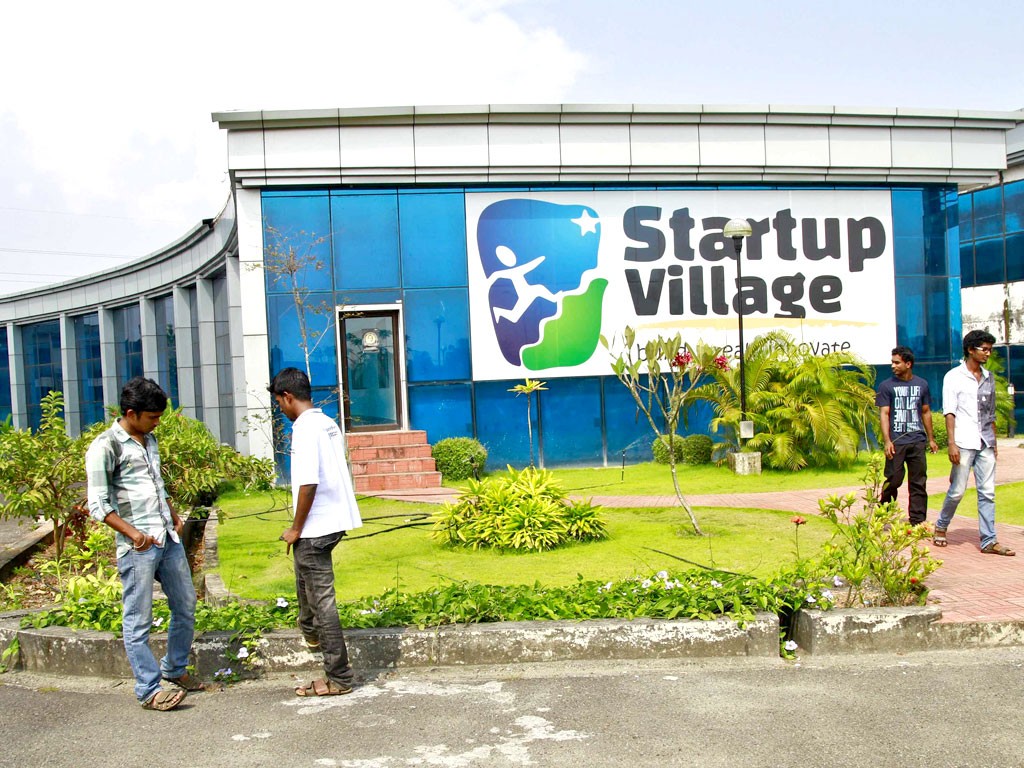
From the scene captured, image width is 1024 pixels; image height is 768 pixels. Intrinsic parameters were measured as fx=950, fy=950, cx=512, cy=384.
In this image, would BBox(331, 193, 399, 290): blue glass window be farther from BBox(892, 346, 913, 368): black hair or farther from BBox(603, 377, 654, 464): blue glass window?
BBox(892, 346, 913, 368): black hair

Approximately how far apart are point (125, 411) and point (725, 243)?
1357 cm

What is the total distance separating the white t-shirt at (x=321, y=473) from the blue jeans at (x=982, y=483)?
215 inches

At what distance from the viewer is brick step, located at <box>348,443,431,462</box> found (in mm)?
15305

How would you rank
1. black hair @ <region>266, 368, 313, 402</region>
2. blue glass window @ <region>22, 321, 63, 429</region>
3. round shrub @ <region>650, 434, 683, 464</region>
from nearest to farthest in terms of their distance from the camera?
black hair @ <region>266, 368, 313, 402</region>
round shrub @ <region>650, 434, 683, 464</region>
blue glass window @ <region>22, 321, 63, 429</region>

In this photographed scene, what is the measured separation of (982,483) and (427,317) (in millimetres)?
10014

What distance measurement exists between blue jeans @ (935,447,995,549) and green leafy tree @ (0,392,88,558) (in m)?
7.59

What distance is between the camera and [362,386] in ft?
53.4

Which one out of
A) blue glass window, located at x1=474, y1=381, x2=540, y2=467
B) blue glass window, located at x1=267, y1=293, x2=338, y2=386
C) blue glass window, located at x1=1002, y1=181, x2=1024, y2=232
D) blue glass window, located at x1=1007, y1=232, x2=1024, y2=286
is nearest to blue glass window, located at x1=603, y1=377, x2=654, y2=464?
blue glass window, located at x1=474, y1=381, x2=540, y2=467

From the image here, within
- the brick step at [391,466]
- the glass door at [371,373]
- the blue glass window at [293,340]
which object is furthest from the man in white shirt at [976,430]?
the blue glass window at [293,340]

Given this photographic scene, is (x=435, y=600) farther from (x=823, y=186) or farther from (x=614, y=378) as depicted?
(x=823, y=186)

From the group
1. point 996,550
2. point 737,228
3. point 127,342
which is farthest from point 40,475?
point 127,342

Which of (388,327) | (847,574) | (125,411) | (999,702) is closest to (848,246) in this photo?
(388,327)

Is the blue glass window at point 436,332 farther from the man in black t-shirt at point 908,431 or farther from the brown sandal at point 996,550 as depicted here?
the brown sandal at point 996,550

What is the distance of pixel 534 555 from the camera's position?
28.9 ft
